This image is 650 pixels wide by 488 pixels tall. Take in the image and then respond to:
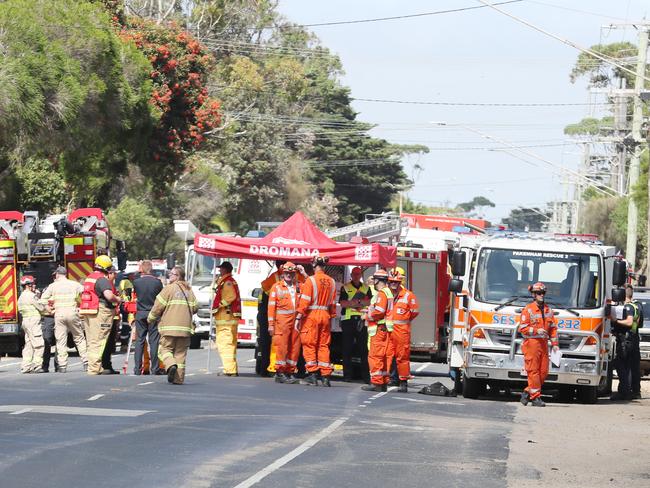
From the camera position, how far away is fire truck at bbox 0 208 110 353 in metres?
28.5

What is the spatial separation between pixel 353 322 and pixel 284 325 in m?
1.89

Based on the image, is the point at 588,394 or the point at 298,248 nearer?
the point at 588,394

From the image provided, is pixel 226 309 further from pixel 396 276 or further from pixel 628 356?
pixel 628 356

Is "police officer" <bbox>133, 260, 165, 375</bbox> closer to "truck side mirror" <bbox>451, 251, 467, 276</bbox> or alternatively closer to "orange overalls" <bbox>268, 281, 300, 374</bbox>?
"orange overalls" <bbox>268, 281, 300, 374</bbox>

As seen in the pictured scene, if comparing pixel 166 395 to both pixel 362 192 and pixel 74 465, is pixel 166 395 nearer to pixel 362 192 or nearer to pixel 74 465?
pixel 74 465

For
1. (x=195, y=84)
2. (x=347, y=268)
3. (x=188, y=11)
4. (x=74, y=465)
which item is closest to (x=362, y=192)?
(x=188, y=11)

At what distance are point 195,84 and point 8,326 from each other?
1364cm

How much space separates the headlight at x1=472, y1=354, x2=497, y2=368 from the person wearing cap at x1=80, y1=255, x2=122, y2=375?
19.5 ft

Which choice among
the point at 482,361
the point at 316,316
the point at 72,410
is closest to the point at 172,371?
the point at 316,316

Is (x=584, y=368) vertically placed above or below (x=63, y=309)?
below

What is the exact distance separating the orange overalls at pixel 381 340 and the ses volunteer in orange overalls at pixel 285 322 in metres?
1.27

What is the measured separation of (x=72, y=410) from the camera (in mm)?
15688

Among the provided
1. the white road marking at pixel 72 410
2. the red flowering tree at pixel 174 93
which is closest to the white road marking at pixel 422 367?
the red flowering tree at pixel 174 93

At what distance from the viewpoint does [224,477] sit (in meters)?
11.4
